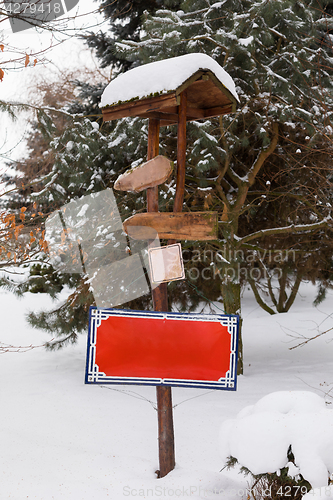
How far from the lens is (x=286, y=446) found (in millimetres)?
2449

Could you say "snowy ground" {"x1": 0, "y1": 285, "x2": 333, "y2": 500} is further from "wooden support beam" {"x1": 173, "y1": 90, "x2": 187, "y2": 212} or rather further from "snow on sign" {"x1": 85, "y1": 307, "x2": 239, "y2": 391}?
"wooden support beam" {"x1": 173, "y1": 90, "x2": 187, "y2": 212}

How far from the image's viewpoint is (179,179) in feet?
11.4

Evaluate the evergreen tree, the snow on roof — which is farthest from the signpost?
the evergreen tree

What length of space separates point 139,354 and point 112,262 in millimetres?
3792

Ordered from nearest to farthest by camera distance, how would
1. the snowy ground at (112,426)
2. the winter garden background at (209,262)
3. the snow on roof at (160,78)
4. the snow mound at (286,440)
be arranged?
the snow mound at (286,440) < the winter garden background at (209,262) < the snow on roof at (160,78) < the snowy ground at (112,426)

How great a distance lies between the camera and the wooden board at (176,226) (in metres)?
3.24

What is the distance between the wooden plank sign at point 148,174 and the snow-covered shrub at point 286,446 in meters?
1.97

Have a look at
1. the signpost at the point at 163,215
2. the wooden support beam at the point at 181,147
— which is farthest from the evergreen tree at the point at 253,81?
the signpost at the point at 163,215

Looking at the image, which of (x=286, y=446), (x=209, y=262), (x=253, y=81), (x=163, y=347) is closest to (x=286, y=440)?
(x=286, y=446)

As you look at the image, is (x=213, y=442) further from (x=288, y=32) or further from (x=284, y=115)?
(x=288, y=32)

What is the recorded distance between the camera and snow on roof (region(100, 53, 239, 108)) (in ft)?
10.4

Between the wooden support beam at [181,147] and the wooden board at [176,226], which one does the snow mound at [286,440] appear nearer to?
the wooden board at [176,226]

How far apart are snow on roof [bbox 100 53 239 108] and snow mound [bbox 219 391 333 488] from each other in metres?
2.50

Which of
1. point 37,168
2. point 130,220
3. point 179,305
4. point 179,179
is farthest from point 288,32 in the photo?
point 37,168
